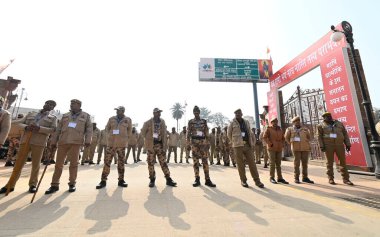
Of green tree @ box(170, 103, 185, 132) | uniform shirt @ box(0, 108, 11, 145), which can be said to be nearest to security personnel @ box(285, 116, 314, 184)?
uniform shirt @ box(0, 108, 11, 145)

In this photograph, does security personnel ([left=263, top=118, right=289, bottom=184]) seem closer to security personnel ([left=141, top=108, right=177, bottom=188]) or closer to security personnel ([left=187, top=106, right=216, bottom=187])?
security personnel ([left=187, top=106, right=216, bottom=187])

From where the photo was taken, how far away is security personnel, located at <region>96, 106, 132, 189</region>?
16.8 ft

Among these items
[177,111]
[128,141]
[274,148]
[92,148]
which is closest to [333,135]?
[274,148]

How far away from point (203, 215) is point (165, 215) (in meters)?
0.52

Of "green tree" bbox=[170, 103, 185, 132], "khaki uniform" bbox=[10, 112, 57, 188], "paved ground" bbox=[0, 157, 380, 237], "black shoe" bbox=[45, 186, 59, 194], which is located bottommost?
"paved ground" bbox=[0, 157, 380, 237]

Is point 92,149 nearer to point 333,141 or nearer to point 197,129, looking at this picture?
point 197,129

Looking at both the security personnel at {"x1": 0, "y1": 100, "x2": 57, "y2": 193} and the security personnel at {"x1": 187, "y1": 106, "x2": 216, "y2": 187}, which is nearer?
the security personnel at {"x1": 0, "y1": 100, "x2": 57, "y2": 193}

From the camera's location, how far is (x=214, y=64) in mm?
23094

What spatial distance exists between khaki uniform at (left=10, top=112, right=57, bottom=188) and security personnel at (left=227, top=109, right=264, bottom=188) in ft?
13.9

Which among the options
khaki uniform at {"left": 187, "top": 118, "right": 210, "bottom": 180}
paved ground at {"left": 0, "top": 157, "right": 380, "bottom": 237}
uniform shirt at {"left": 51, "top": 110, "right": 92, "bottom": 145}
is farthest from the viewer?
khaki uniform at {"left": 187, "top": 118, "right": 210, "bottom": 180}

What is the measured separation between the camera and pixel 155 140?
5.47 m

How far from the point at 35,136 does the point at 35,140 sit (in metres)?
0.09

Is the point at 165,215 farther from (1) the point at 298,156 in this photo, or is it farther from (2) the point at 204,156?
(1) the point at 298,156

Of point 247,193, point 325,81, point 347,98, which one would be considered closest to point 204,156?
point 247,193
